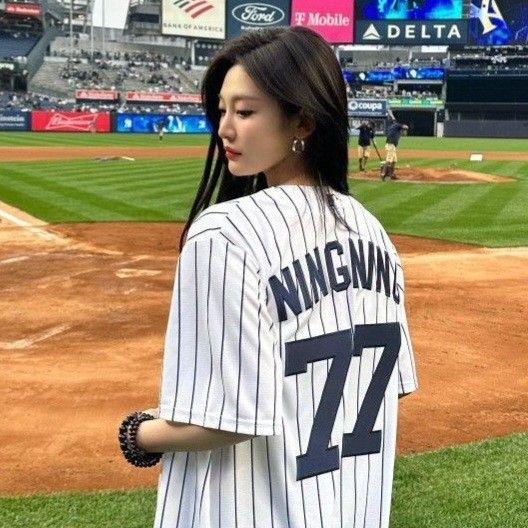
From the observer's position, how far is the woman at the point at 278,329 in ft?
4.24

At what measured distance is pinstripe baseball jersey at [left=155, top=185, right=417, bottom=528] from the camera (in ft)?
4.23

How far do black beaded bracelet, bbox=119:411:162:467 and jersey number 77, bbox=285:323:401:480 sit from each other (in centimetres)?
27

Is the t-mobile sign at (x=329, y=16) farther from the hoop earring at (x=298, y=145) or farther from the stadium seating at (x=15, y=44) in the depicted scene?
the hoop earring at (x=298, y=145)

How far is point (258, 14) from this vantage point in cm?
5888

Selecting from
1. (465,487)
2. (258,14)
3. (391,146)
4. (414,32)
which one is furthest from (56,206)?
(258,14)

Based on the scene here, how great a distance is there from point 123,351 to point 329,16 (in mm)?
53959

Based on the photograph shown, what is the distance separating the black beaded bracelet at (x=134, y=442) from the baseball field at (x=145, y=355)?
7.54ft

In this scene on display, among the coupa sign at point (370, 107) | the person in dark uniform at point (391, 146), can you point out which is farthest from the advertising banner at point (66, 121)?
the person in dark uniform at point (391, 146)

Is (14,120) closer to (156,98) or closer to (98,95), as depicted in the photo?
(98,95)

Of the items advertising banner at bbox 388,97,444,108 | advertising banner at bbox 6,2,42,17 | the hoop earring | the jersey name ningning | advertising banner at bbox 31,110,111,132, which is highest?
advertising banner at bbox 6,2,42,17

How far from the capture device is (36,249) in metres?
10.7

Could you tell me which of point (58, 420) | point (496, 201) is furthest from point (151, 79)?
A: point (58, 420)

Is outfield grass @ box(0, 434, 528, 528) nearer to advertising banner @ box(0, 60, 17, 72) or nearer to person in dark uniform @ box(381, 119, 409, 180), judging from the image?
person in dark uniform @ box(381, 119, 409, 180)

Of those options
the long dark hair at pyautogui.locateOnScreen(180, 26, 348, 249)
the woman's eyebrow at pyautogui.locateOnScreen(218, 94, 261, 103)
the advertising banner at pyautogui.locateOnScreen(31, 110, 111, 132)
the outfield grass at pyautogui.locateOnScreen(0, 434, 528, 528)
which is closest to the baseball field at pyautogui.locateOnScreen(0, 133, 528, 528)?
the outfield grass at pyautogui.locateOnScreen(0, 434, 528, 528)
